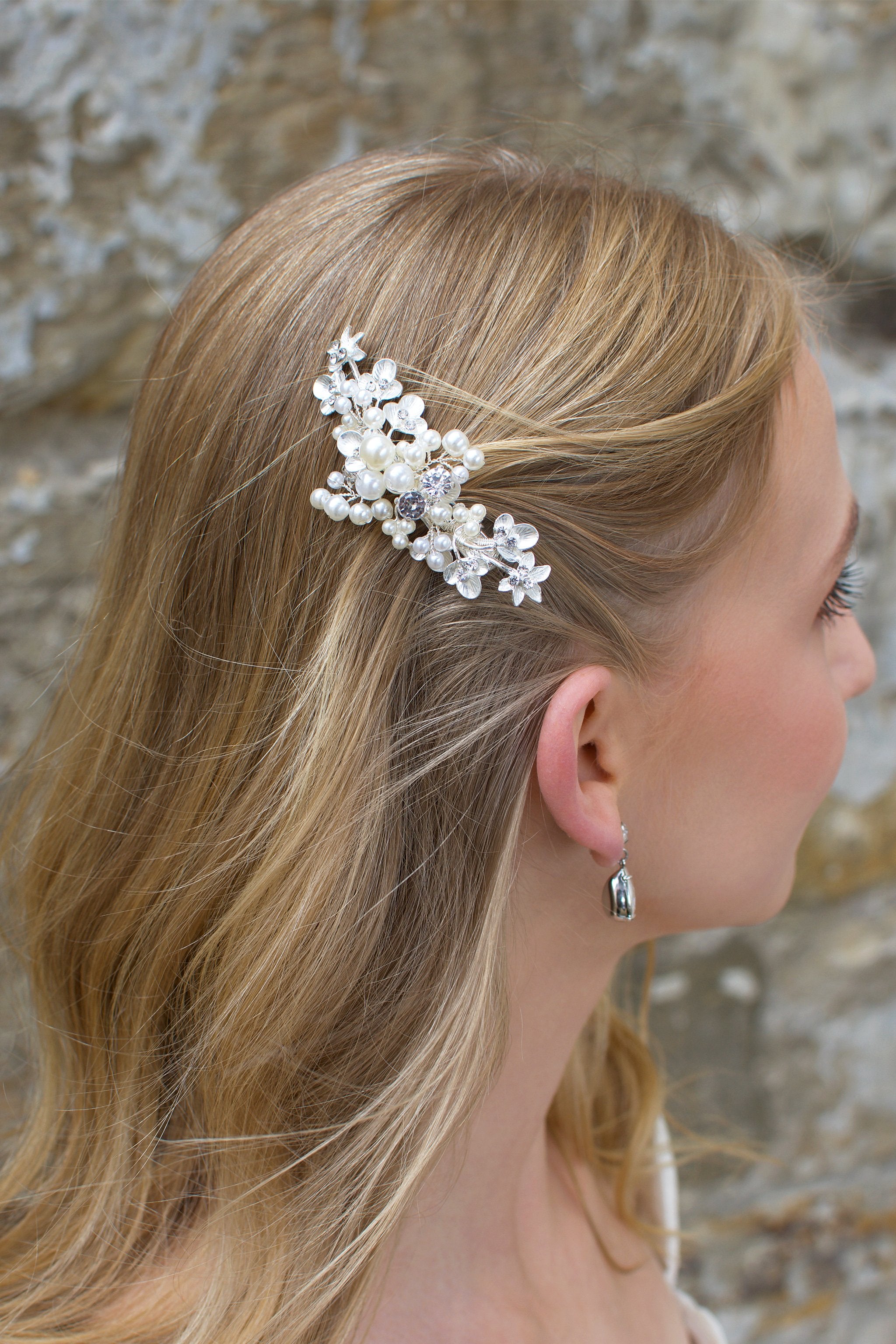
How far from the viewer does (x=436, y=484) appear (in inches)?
25.3

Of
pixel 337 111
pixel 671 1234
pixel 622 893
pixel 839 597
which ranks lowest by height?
pixel 671 1234

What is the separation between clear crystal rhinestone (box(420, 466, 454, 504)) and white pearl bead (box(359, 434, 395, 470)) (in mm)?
26

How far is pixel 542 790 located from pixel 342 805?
0.48 feet

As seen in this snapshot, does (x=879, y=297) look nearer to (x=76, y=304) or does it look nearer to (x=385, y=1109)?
(x=76, y=304)

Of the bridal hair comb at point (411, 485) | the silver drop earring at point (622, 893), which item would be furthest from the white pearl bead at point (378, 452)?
the silver drop earring at point (622, 893)

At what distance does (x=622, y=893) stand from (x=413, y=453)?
367 mm

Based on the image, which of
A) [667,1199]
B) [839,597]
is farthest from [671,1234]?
[839,597]

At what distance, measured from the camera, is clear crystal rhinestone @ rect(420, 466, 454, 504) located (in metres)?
0.64

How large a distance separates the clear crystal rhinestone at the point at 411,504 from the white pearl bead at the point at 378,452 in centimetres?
2

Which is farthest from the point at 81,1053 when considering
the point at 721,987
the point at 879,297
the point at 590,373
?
the point at 879,297

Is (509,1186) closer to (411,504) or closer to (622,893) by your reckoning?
(622,893)

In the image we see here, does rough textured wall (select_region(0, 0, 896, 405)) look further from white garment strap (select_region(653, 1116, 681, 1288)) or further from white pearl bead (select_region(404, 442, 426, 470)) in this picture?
white garment strap (select_region(653, 1116, 681, 1288))

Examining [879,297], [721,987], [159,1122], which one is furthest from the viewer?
[721,987]

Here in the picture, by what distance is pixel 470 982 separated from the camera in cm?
72
